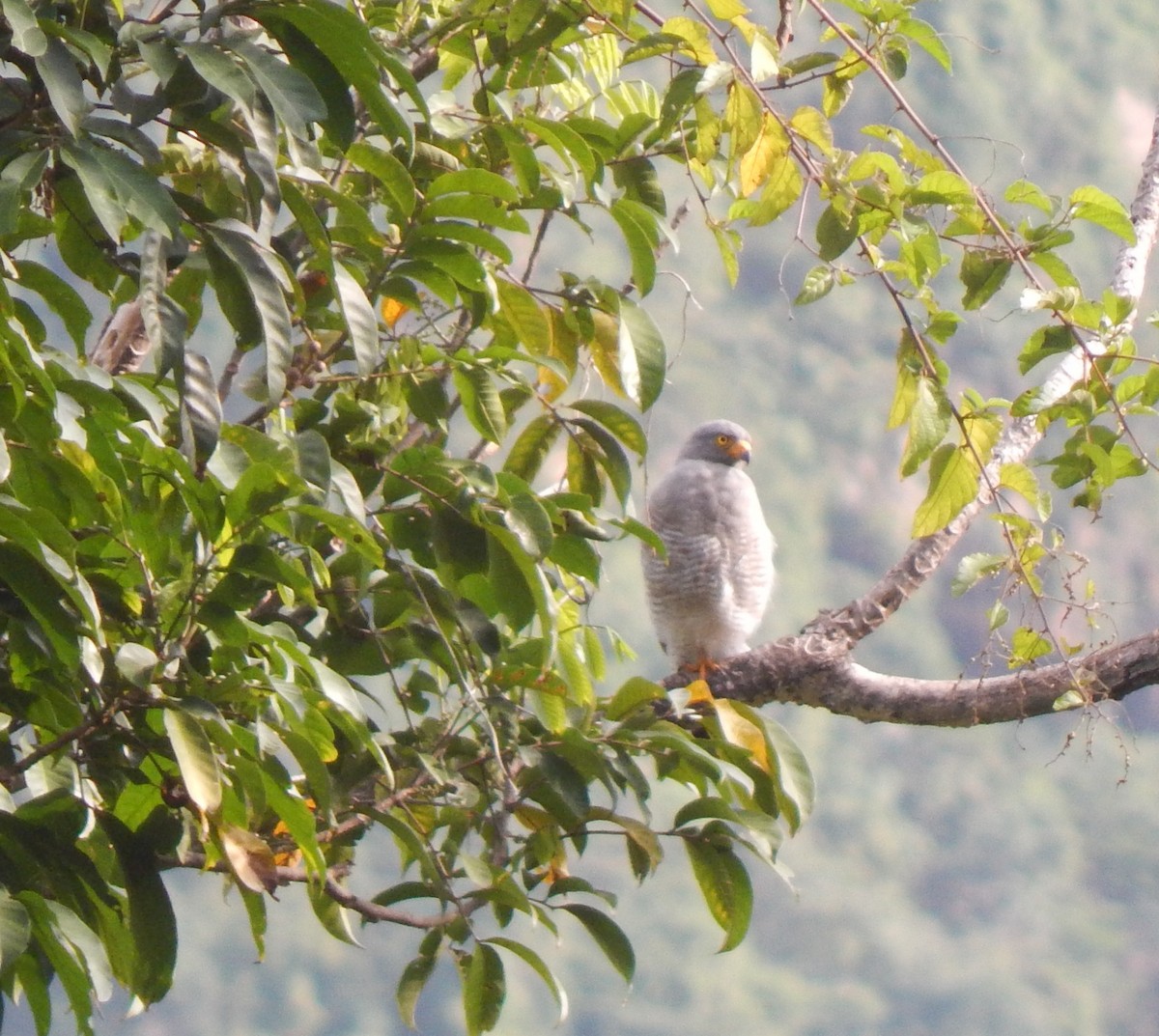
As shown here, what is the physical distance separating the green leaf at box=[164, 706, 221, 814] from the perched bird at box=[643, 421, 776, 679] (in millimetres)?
2909

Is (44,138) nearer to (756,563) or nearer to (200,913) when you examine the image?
(756,563)

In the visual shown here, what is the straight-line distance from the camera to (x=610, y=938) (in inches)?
68.8

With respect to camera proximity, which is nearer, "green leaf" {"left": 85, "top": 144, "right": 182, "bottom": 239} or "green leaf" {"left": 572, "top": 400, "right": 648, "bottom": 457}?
"green leaf" {"left": 85, "top": 144, "right": 182, "bottom": 239}

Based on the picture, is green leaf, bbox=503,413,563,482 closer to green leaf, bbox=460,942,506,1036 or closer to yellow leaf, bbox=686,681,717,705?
yellow leaf, bbox=686,681,717,705

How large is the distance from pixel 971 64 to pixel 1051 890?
14.1 m

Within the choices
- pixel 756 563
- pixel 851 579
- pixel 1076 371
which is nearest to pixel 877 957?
pixel 851 579

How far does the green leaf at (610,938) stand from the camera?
173 cm

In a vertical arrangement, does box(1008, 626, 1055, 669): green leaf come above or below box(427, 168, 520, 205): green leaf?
below

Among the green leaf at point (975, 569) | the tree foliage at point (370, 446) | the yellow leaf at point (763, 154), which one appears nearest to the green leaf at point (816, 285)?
the tree foliage at point (370, 446)

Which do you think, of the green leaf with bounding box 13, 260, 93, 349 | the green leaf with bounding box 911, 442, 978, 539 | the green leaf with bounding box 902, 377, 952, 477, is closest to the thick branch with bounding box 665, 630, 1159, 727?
the green leaf with bounding box 911, 442, 978, 539

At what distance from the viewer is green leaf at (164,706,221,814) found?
50.4 inches

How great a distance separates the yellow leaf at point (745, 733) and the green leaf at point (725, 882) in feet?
0.49

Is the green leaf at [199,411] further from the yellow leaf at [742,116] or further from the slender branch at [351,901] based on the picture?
the yellow leaf at [742,116]

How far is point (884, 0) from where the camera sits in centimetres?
180
